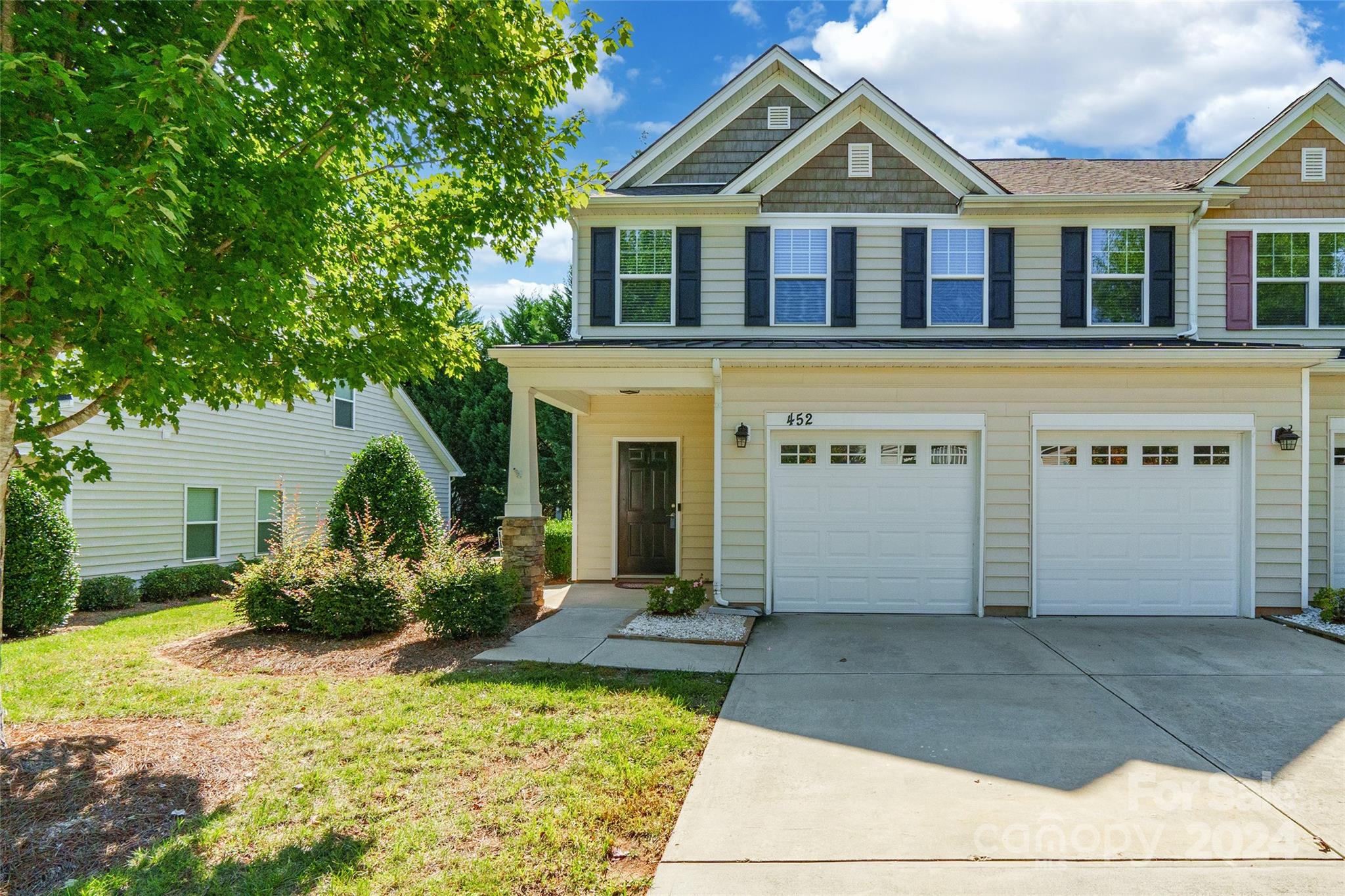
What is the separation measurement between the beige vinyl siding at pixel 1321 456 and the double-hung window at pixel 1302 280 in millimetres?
1670

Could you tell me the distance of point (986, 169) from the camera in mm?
12383

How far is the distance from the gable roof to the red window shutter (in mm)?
1201

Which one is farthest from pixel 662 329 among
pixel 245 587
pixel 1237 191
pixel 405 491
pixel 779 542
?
pixel 1237 191

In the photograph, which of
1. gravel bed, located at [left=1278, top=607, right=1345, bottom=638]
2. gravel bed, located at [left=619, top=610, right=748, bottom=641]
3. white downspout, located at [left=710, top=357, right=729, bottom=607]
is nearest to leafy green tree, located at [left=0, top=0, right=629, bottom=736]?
white downspout, located at [left=710, top=357, right=729, bottom=607]

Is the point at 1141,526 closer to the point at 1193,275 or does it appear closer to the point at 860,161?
the point at 1193,275

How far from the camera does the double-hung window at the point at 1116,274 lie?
35.0 ft

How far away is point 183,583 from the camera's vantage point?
38.6 feet

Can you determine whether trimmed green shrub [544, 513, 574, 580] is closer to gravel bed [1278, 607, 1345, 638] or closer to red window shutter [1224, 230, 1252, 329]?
gravel bed [1278, 607, 1345, 638]

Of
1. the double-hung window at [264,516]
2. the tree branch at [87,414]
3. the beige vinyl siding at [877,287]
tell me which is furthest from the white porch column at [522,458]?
the double-hung window at [264,516]

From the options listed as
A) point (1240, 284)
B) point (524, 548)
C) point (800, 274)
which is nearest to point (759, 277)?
point (800, 274)

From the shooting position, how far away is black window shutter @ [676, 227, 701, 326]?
10.9 m

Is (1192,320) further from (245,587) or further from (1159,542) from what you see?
(245,587)

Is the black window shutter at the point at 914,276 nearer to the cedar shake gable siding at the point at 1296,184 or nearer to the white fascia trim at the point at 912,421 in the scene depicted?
the white fascia trim at the point at 912,421

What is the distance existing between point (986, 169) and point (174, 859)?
1377 cm
